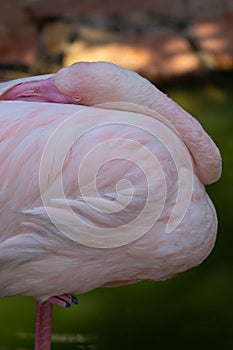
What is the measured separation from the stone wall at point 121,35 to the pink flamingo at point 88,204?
2.65m

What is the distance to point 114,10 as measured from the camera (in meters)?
5.24

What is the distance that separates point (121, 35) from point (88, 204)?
3.22 meters

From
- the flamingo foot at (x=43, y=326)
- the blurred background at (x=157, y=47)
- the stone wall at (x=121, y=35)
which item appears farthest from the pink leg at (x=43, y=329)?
the stone wall at (x=121, y=35)

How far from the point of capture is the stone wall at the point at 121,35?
194 inches

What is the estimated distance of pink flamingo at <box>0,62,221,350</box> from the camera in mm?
2057

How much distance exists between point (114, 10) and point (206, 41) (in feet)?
2.06

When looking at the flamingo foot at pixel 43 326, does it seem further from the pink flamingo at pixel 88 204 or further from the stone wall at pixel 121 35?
the stone wall at pixel 121 35

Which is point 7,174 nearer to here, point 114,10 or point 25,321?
point 25,321

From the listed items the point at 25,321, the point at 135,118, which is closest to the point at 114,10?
the point at 25,321

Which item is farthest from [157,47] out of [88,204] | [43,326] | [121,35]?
[88,204]

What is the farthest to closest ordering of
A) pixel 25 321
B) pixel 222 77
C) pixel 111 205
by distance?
pixel 222 77 < pixel 25 321 < pixel 111 205

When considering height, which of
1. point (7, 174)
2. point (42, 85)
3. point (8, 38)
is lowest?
point (8, 38)

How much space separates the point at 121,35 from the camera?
5125 millimetres

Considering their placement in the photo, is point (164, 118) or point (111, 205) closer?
point (111, 205)
